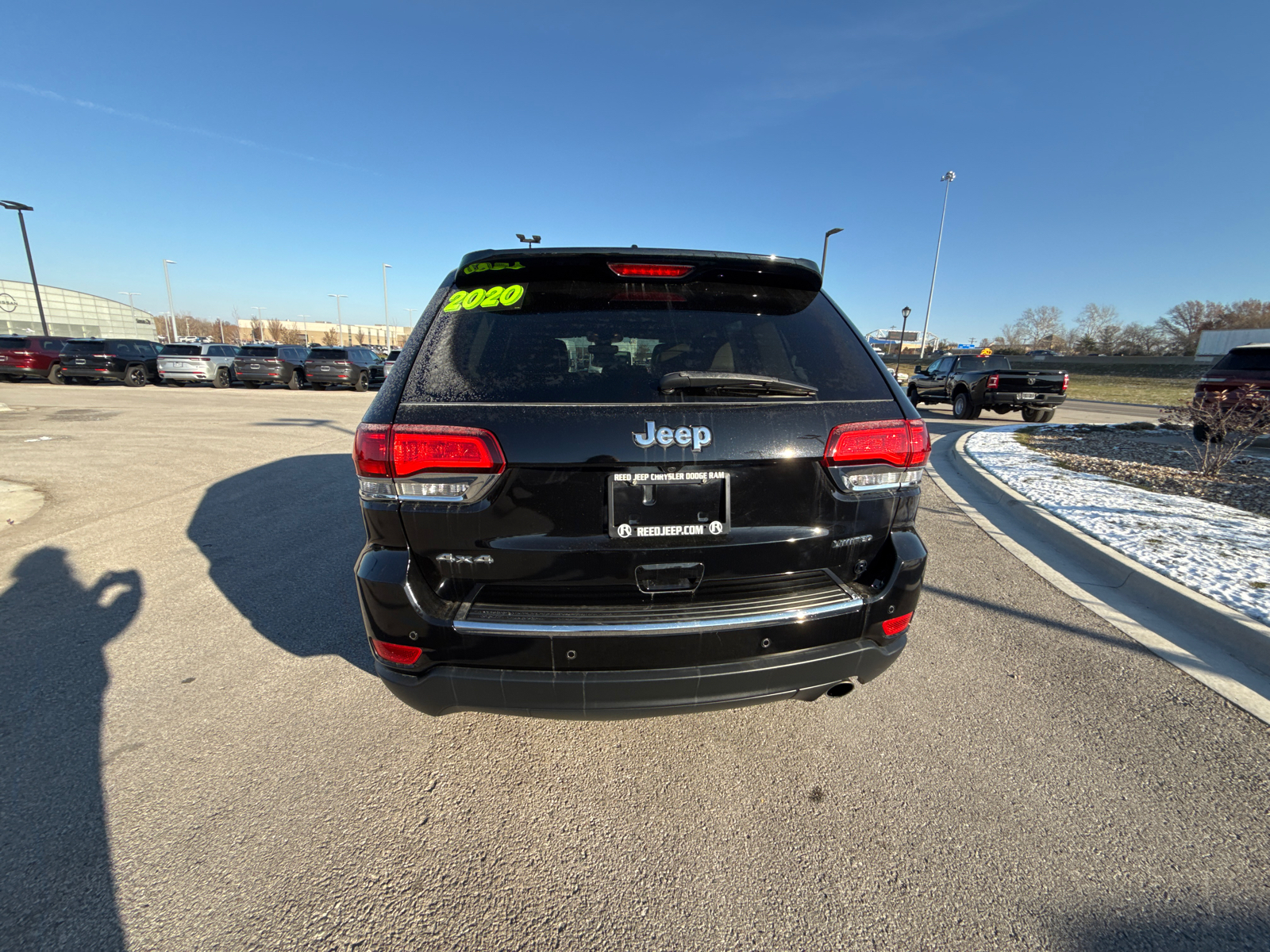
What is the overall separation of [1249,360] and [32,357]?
113 feet

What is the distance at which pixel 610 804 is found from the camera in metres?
1.99

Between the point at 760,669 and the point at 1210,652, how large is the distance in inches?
116

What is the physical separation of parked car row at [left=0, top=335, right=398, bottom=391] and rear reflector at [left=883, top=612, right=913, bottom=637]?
77.3ft

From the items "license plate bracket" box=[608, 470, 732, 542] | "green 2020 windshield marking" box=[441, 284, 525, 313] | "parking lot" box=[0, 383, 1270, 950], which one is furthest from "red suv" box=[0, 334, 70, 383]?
"license plate bracket" box=[608, 470, 732, 542]

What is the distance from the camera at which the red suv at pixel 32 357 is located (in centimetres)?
1997

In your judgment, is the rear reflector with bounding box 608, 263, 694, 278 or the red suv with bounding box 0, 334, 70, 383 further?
the red suv with bounding box 0, 334, 70, 383

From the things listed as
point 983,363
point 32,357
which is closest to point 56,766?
point 983,363

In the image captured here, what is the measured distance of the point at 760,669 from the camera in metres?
1.82

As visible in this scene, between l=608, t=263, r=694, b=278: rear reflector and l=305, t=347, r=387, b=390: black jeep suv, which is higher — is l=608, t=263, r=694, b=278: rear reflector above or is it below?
above

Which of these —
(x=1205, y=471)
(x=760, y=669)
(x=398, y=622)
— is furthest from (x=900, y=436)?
(x=1205, y=471)

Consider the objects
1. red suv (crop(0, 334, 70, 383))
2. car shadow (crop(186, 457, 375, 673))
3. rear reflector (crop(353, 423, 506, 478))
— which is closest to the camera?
rear reflector (crop(353, 423, 506, 478))

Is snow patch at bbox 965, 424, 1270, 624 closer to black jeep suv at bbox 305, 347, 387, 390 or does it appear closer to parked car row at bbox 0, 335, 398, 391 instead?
parked car row at bbox 0, 335, 398, 391

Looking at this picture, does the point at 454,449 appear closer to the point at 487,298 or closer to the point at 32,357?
the point at 487,298

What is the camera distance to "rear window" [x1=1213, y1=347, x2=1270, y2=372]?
9020 mm
